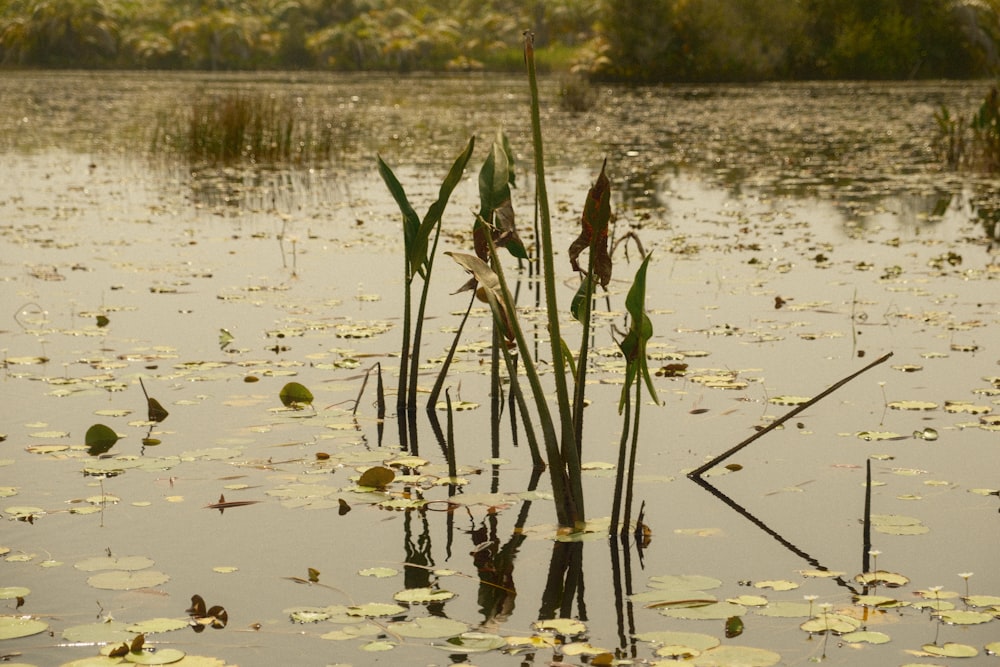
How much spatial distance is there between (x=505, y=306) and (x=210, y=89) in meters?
29.6

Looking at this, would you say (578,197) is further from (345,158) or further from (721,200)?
(345,158)

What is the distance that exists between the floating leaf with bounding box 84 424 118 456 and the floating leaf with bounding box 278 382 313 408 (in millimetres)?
664

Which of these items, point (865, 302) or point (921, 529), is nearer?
point (921, 529)

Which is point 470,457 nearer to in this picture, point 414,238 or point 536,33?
point 414,238

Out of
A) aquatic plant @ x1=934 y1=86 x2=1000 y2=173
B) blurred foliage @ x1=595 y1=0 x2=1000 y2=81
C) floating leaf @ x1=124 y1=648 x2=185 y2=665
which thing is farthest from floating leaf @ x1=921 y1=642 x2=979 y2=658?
blurred foliage @ x1=595 y1=0 x2=1000 y2=81

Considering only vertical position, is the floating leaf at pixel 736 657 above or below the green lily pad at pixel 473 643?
above

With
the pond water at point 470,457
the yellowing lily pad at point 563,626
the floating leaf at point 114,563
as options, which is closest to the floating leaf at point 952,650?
Answer: the pond water at point 470,457

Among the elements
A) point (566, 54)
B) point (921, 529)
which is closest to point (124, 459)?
point (921, 529)

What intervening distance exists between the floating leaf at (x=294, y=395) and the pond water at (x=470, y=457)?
0.08 m

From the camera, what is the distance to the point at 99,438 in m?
4.26

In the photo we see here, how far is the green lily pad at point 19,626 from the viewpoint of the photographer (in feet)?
9.24

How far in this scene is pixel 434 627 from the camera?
9.37 ft

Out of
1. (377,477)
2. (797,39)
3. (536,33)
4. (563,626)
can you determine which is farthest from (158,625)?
(536,33)

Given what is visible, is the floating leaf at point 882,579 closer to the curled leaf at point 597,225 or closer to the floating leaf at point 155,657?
the curled leaf at point 597,225
